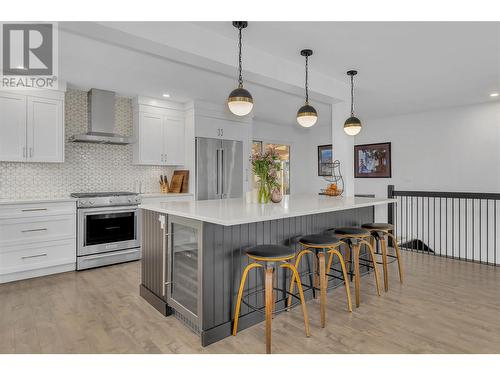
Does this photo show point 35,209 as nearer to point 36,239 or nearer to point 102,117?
point 36,239

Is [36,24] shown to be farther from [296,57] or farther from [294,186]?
[294,186]

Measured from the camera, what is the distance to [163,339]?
7.46 ft

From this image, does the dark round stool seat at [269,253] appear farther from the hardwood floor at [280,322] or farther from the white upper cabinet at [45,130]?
the white upper cabinet at [45,130]

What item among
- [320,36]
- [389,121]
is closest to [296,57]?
[320,36]

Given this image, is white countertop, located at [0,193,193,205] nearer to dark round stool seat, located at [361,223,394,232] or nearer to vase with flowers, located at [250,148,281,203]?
vase with flowers, located at [250,148,281,203]

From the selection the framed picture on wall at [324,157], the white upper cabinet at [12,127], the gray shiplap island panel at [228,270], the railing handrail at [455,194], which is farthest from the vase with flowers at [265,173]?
the framed picture on wall at [324,157]

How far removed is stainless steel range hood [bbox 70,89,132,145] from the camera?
14.7 ft

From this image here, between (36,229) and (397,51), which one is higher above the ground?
(397,51)

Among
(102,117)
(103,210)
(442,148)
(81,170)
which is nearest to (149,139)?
(102,117)

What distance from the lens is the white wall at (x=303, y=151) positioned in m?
7.66

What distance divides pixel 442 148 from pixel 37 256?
22.2ft

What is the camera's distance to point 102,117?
455cm

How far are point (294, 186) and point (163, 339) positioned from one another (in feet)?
19.9

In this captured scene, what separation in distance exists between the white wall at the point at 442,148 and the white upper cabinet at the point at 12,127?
591 cm
